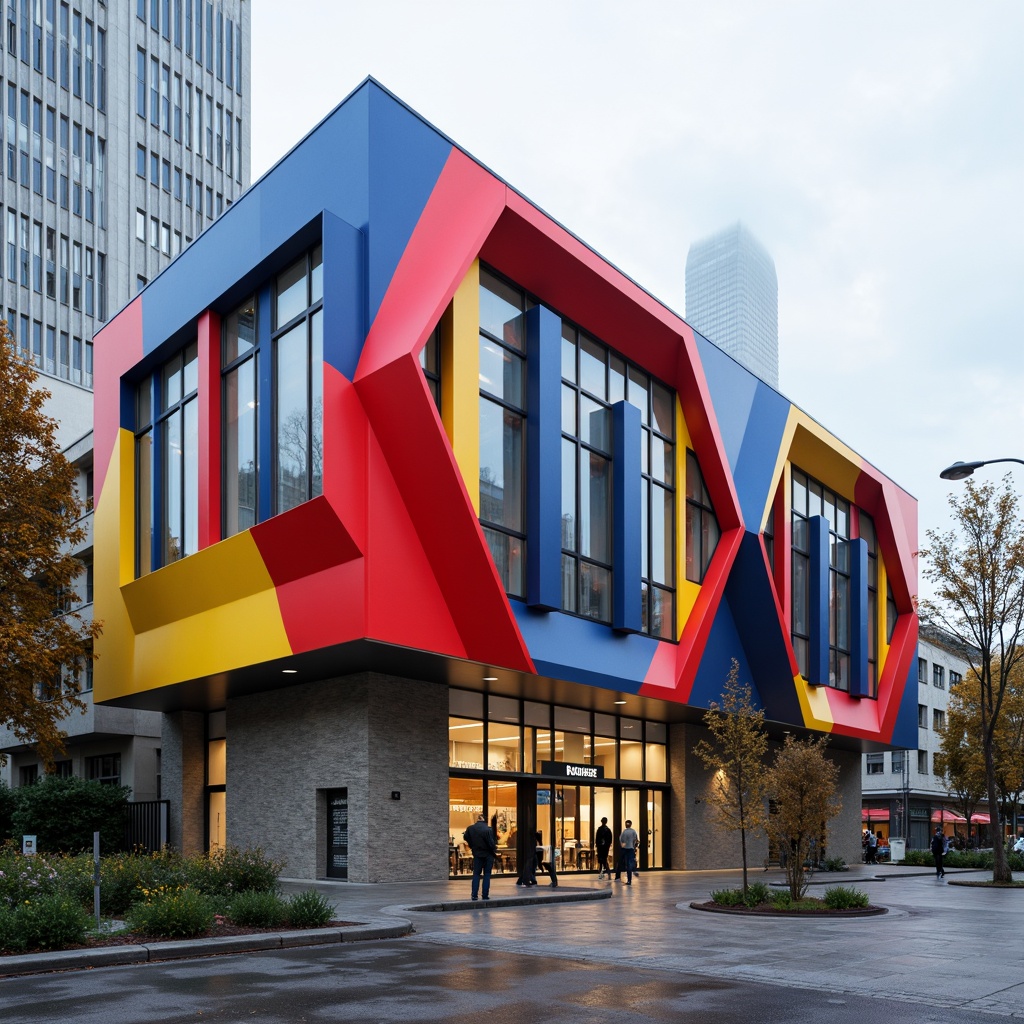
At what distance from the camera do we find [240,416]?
A: 90.5 ft

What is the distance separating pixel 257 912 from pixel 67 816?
2008cm

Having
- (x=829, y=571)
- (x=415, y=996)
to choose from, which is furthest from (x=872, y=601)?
→ (x=415, y=996)

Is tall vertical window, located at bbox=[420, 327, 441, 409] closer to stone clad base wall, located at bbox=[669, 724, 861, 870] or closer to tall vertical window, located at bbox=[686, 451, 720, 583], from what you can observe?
tall vertical window, located at bbox=[686, 451, 720, 583]

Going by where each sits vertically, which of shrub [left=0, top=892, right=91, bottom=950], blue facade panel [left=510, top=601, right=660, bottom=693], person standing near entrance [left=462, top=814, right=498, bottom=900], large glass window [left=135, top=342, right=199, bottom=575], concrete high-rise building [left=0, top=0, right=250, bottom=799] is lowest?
person standing near entrance [left=462, top=814, right=498, bottom=900]

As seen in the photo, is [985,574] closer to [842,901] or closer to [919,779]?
[842,901]

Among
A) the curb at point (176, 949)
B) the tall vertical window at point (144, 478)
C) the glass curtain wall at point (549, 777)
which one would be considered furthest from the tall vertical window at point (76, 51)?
the curb at point (176, 949)

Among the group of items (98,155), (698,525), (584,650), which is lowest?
(584,650)

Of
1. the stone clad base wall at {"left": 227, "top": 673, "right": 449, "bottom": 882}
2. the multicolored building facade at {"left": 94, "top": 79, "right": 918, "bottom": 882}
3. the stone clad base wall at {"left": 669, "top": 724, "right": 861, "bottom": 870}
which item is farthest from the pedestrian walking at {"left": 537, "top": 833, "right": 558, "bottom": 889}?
the stone clad base wall at {"left": 669, "top": 724, "right": 861, "bottom": 870}

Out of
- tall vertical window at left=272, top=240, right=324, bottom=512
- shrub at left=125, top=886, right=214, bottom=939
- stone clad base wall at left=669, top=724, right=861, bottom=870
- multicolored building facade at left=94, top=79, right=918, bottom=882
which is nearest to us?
shrub at left=125, top=886, right=214, bottom=939

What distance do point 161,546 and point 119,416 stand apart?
427 cm

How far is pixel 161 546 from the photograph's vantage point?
30734 millimetres

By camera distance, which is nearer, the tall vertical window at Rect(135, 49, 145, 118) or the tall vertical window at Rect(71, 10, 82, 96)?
the tall vertical window at Rect(71, 10, 82, 96)

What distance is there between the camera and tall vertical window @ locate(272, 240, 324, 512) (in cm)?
2450

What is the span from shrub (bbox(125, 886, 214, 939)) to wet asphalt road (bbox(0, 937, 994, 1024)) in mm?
918
